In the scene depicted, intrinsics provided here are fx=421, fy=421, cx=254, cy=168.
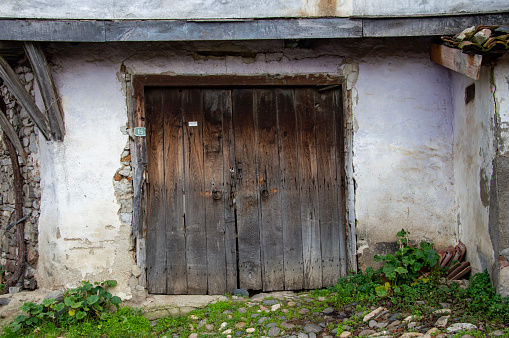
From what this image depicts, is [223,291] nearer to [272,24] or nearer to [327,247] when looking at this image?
[327,247]

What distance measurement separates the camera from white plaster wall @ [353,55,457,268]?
4195 millimetres

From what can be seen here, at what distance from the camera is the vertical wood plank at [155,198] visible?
14.0 feet

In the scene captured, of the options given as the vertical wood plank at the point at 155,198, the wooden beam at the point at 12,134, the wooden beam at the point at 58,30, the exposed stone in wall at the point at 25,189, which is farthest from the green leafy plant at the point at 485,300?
the wooden beam at the point at 12,134

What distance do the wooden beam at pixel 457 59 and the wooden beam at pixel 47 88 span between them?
360 cm

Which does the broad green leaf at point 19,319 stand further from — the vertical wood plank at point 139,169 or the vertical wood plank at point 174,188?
the vertical wood plank at point 174,188

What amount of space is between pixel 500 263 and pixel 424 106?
1626 millimetres

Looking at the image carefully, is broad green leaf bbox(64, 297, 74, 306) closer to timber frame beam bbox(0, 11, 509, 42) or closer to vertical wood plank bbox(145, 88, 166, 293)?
vertical wood plank bbox(145, 88, 166, 293)

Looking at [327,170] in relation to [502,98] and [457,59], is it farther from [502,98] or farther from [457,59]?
[502,98]

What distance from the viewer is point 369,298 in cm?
378

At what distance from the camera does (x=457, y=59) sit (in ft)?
11.6

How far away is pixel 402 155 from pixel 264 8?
6.42ft

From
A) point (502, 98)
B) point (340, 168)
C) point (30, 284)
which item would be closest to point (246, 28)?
point (340, 168)

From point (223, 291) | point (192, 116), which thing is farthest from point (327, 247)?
point (192, 116)

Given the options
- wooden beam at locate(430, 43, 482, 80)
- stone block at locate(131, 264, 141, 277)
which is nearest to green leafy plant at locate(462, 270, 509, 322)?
wooden beam at locate(430, 43, 482, 80)
